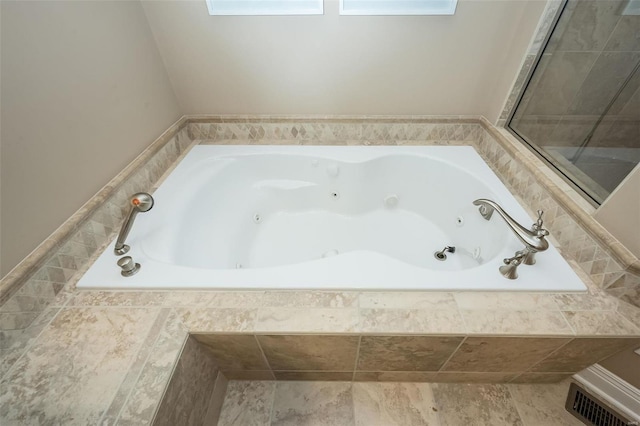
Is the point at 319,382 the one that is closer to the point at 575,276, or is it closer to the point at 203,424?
the point at 203,424

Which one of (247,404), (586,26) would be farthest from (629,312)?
(247,404)

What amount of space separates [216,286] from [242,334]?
184 millimetres

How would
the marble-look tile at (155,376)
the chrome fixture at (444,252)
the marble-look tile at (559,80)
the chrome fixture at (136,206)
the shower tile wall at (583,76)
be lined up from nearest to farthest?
the marble-look tile at (155,376) < the chrome fixture at (136,206) < the shower tile wall at (583,76) < the marble-look tile at (559,80) < the chrome fixture at (444,252)

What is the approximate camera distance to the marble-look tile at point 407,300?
777 mm

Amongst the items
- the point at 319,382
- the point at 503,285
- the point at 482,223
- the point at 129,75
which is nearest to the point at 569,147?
the point at 482,223

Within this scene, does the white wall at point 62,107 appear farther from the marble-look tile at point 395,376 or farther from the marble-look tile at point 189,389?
the marble-look tile at point 395,376

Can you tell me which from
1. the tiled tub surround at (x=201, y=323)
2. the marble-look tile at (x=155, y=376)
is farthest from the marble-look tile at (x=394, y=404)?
the marble-look tile at (x=155, y=376)

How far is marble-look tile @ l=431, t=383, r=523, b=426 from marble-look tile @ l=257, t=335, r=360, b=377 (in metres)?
0.41

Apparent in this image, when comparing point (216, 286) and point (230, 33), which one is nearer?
point (216, 286)

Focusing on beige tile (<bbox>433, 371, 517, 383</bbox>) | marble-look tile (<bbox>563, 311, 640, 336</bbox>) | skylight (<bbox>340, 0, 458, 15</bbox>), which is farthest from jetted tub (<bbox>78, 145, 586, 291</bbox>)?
skylight (<bbox>340, 0, 458, 15</bbox>)

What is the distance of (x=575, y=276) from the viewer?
2.73ft

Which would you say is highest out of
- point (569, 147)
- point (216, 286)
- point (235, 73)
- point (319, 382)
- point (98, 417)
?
point (235, 73)

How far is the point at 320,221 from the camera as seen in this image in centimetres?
162

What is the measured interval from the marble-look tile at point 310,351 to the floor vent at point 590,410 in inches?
34.2
